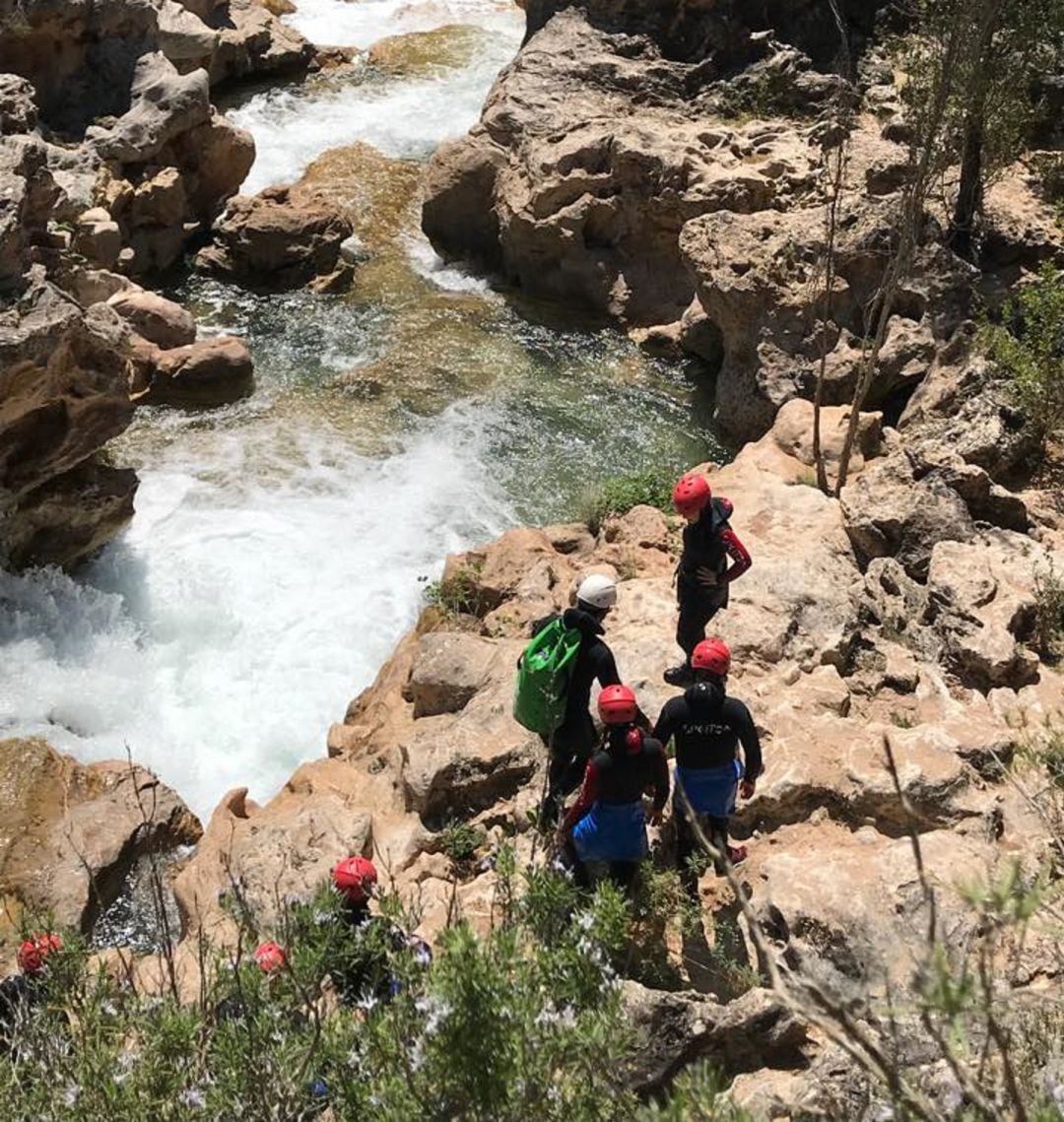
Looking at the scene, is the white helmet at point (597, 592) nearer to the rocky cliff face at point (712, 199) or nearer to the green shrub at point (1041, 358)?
the green shrub at point (1041, 358)

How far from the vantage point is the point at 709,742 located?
5988mm

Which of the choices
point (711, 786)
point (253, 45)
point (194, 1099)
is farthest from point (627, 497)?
point (253, 45)

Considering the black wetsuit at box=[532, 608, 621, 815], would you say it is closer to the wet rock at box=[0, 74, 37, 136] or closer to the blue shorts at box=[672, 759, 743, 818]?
the blue shorts at box=[672, 759, 743, 818]

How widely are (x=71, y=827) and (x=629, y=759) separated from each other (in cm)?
505

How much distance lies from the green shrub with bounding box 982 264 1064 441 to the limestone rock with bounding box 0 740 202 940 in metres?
8.23

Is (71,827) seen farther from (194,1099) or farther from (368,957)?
(194,1099)

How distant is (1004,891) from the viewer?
231 centimetres

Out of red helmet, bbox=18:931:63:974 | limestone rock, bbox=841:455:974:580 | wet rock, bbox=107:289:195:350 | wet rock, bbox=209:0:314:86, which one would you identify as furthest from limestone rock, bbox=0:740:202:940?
wet rock, bbox=209:0:314:86

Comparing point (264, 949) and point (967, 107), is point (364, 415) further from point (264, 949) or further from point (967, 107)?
point (264, 949)

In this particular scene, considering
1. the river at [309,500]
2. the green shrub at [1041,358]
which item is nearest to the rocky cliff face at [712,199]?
the river at [309,500]

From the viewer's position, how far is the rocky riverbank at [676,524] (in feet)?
21.1

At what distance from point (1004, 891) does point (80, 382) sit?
10.1m

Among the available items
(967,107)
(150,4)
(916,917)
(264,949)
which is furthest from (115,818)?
(150,4)

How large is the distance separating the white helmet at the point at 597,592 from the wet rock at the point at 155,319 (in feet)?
35.0
